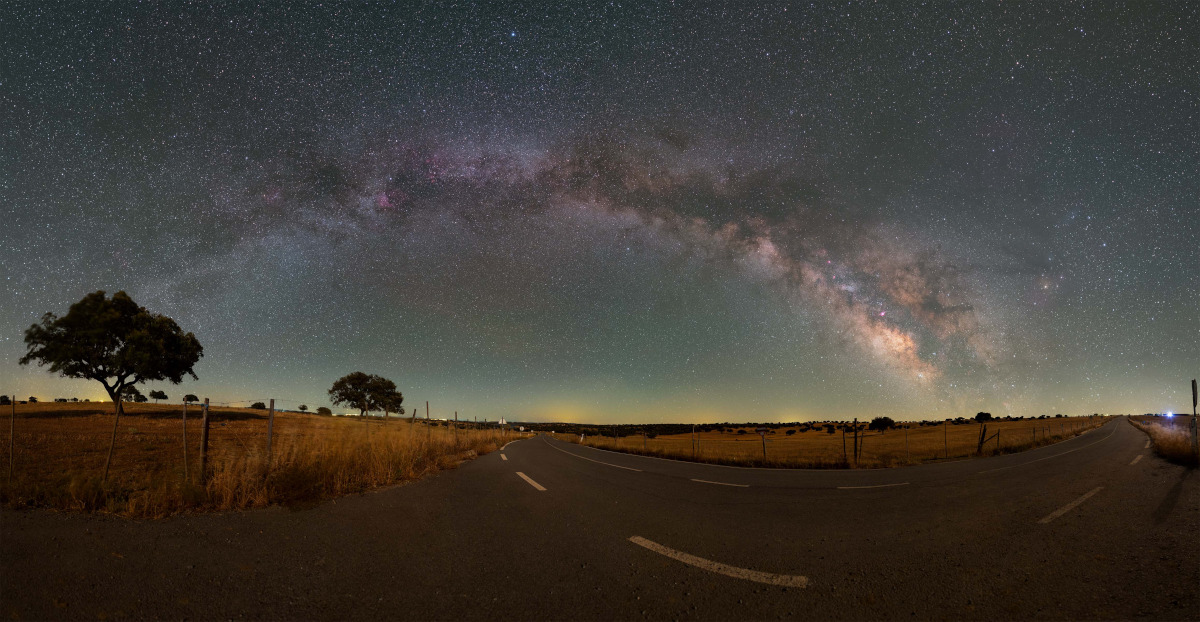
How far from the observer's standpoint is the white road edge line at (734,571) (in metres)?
4.17

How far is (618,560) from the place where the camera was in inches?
189

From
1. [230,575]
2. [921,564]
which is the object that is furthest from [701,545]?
[230,575]

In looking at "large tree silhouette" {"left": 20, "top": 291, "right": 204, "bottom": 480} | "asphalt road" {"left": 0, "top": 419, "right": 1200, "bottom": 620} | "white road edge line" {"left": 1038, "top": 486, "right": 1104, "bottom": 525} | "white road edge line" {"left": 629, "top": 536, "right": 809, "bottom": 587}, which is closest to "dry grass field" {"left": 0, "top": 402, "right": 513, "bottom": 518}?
"asphalt road" {"left": 0, "top": 419, "right": 1200, "bottom": 620}

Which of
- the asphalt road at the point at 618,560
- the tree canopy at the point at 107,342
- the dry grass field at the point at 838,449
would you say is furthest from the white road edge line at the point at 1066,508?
the tree canopy at the point at 107,342

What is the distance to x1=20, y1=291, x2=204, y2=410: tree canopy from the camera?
1185 inches

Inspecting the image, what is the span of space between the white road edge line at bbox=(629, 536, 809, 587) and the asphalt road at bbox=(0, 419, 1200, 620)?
0.09 ft

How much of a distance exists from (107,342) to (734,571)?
46141 millimetres

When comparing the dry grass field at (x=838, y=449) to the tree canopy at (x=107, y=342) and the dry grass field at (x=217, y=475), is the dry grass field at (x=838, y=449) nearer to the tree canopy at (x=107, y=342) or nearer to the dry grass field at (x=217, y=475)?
the dry grass field at (x=217, y=475)

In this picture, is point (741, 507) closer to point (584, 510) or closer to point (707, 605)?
point (584, 510)

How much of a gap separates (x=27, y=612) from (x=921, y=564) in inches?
331

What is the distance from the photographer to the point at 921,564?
4.74 m

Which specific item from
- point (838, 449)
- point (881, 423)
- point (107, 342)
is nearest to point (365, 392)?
point (107, 342)

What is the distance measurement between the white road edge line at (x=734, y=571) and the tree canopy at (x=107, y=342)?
135ft

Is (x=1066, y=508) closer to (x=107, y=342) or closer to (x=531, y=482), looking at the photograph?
(x=531, y=482)
